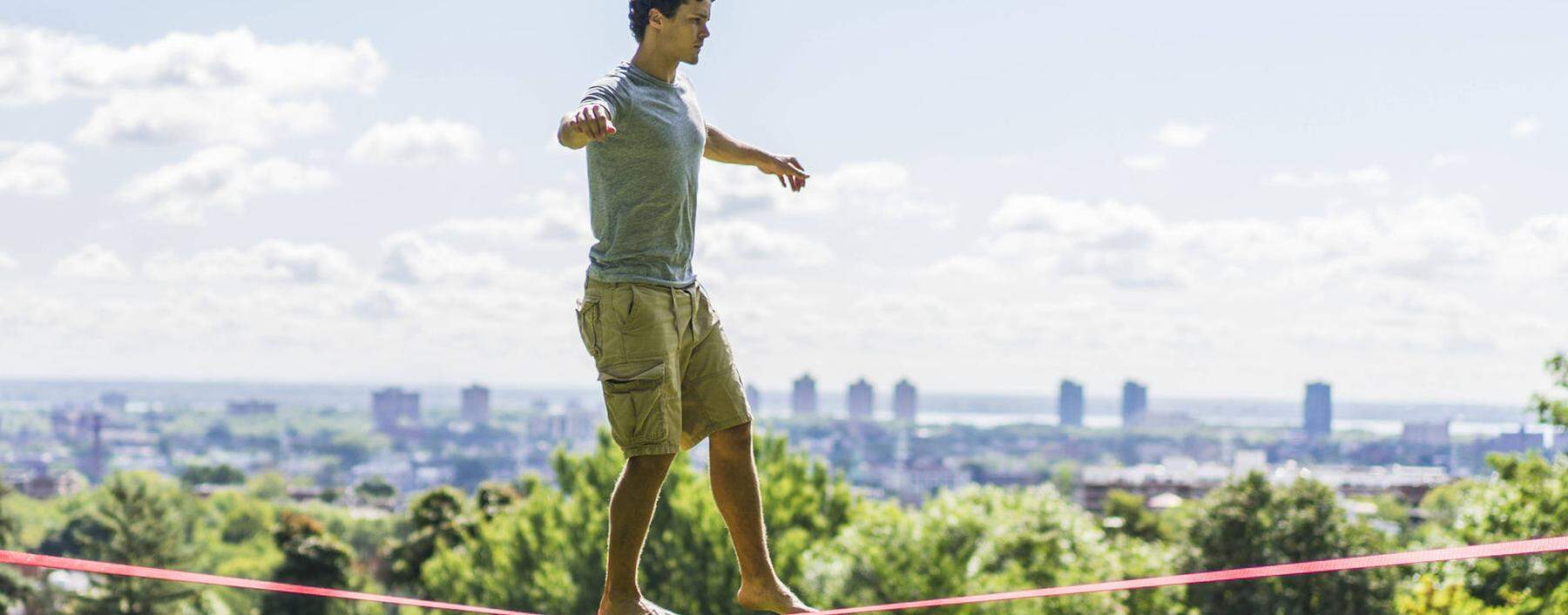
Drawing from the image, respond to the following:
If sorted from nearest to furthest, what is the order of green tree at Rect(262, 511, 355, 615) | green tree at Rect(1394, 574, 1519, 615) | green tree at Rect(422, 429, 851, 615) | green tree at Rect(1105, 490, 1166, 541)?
green tree at Rect(1394, 574, 1519, 615) < green tree at Rect(422, 429, 851, 615) < green tree at Rect(262, 511, 355, 615) < green tree at Rect(1105, 490, 1166, 541)

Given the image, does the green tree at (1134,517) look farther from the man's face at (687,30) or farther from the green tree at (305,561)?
the man's face at (687,30)

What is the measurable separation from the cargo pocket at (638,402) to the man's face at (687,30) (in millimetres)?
974

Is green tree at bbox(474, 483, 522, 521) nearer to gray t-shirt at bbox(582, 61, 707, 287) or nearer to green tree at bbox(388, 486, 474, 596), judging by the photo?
green tree at bbox(388, 486, 474, 596)

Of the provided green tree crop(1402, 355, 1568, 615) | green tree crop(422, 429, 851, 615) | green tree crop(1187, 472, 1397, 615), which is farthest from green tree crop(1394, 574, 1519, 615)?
green tree crop(422, 429, 851, 615)

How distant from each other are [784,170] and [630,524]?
4.39 feet

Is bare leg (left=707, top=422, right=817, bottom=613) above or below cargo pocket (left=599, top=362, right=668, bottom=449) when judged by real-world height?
below

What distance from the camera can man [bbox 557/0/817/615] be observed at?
16.9 feet

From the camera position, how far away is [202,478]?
18800 centimetres

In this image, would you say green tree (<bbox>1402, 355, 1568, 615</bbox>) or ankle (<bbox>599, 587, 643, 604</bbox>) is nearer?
ankle (<bbox>599, 587, 643, 604</bbox>)

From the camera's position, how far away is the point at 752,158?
5.79 metres

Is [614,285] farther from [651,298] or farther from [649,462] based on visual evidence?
[649,462]

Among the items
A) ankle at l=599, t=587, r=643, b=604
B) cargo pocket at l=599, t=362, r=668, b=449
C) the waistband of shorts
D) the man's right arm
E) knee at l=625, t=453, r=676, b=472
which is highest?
the man's right arm

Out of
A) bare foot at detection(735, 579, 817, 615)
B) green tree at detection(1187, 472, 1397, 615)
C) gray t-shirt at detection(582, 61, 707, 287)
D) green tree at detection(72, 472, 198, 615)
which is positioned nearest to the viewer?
gray t-shirt at detection(582, 61, 707, 287)

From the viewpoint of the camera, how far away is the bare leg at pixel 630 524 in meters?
5.28
